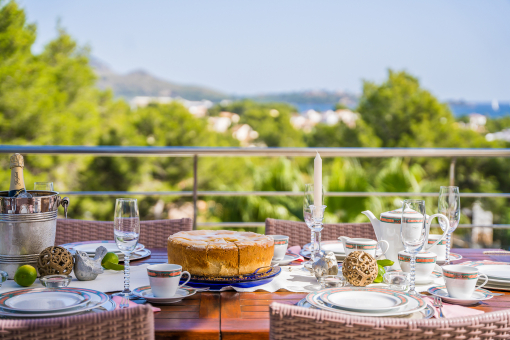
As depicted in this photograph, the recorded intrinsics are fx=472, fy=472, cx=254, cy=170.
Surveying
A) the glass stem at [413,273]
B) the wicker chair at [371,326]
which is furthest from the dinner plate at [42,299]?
the glass stem at [413,273]

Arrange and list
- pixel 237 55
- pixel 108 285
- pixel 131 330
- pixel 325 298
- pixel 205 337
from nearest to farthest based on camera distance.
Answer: pixel 131 330 → pixel 205 337 → pixel 325 298 → pixel 108 285 → pixel 237 55

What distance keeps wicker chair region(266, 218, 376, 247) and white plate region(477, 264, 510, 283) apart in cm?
57

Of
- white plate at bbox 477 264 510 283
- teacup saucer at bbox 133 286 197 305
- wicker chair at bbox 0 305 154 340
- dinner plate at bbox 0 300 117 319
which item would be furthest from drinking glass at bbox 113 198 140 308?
white plate at bbox 477 264 510 283

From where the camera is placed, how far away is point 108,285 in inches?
47.4

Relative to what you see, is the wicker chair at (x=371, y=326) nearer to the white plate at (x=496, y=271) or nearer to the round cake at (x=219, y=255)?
the round cake at (x=219, y=255)

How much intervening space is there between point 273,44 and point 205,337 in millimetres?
40181

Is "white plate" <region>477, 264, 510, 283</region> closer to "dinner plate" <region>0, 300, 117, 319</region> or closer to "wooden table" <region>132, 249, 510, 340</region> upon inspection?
"wooden table" <region>132, 249, 510, 340</region>

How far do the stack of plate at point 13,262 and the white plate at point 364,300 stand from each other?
767mm

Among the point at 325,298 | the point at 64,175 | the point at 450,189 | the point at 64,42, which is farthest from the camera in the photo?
the point at 64,42

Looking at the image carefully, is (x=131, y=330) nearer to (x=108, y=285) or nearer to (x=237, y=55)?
(x=108, y=285)

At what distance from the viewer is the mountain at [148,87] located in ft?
102

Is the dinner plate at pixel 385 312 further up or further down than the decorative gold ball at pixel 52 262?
further down

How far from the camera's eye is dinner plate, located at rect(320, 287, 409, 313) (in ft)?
3.21

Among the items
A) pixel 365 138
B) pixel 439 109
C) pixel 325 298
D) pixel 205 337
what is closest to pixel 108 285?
pixel 205 337
